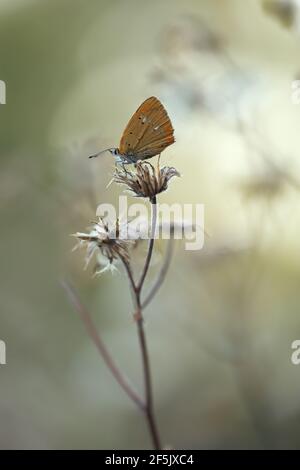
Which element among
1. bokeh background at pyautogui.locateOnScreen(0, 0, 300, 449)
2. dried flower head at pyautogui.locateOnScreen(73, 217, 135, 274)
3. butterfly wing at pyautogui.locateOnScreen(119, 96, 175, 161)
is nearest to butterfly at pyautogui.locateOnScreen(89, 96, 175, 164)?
butterfly wing at pyautogui.locateOnScreen(119, 96, 175, 161)

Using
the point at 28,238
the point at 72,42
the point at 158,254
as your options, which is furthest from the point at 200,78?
the point at 72,42

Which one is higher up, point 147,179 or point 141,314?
point 147,179

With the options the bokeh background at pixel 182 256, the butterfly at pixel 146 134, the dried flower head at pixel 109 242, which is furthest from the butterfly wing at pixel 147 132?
the bokeh background at pixel 182 256

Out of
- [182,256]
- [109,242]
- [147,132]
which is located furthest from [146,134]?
[182,256]

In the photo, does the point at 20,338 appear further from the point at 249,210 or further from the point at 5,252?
the point at 249,210

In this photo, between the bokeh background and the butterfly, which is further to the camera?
the bokeh background

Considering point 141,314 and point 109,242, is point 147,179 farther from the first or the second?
point 141,314

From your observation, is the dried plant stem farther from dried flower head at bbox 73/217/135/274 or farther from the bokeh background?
the bokeh background
